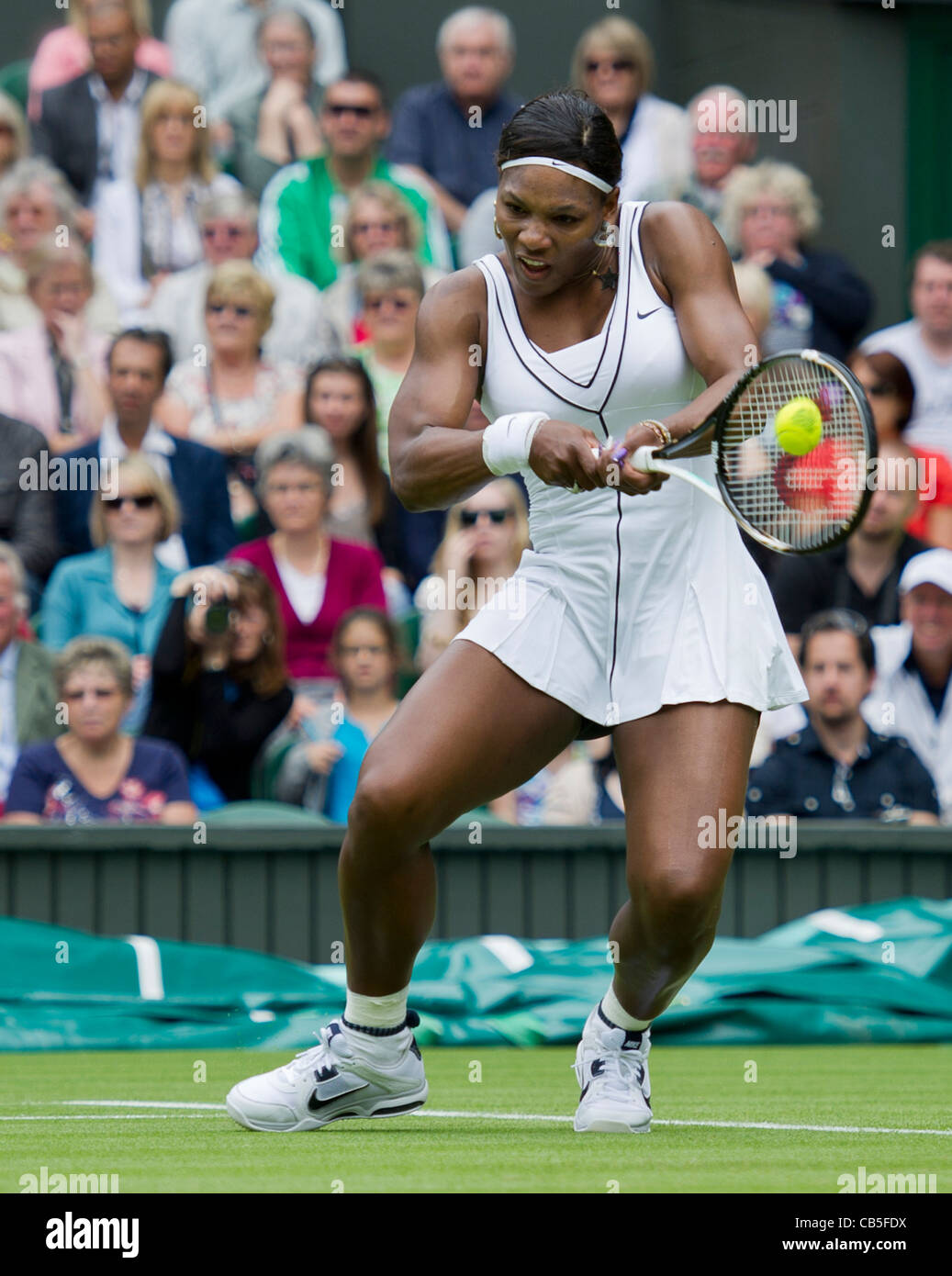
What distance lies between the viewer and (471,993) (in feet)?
25.0

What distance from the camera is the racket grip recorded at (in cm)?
408

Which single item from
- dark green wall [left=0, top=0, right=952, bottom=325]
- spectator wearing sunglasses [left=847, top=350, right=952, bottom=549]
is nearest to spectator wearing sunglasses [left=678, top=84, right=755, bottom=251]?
spectator wearing sunglasses [left=847, top=350, right=952, bottom=549]

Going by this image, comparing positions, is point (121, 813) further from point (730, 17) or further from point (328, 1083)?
point (730, 17)

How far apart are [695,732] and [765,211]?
6662mm

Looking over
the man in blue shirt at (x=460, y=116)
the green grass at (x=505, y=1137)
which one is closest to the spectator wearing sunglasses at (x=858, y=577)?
the man in blue shirt at (x=460, y=116)

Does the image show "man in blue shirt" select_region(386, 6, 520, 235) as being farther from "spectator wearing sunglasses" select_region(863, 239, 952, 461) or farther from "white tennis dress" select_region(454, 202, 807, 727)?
"white tennis dress" select_region(454, 202, 807, 727)

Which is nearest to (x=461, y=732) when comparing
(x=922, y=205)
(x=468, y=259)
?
(x=468, y=259)

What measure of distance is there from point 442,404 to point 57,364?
5693 mm

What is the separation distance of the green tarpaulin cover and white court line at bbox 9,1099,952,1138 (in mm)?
2072

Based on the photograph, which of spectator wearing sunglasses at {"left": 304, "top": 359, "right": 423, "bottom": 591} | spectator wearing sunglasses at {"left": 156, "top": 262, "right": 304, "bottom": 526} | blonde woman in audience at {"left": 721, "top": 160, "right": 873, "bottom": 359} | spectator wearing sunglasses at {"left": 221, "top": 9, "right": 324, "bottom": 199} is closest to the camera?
spectator wearing sunglasses at {"left": 304, "top": 359, "right": 423, "bottom": 591}

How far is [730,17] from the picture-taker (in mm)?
12523
